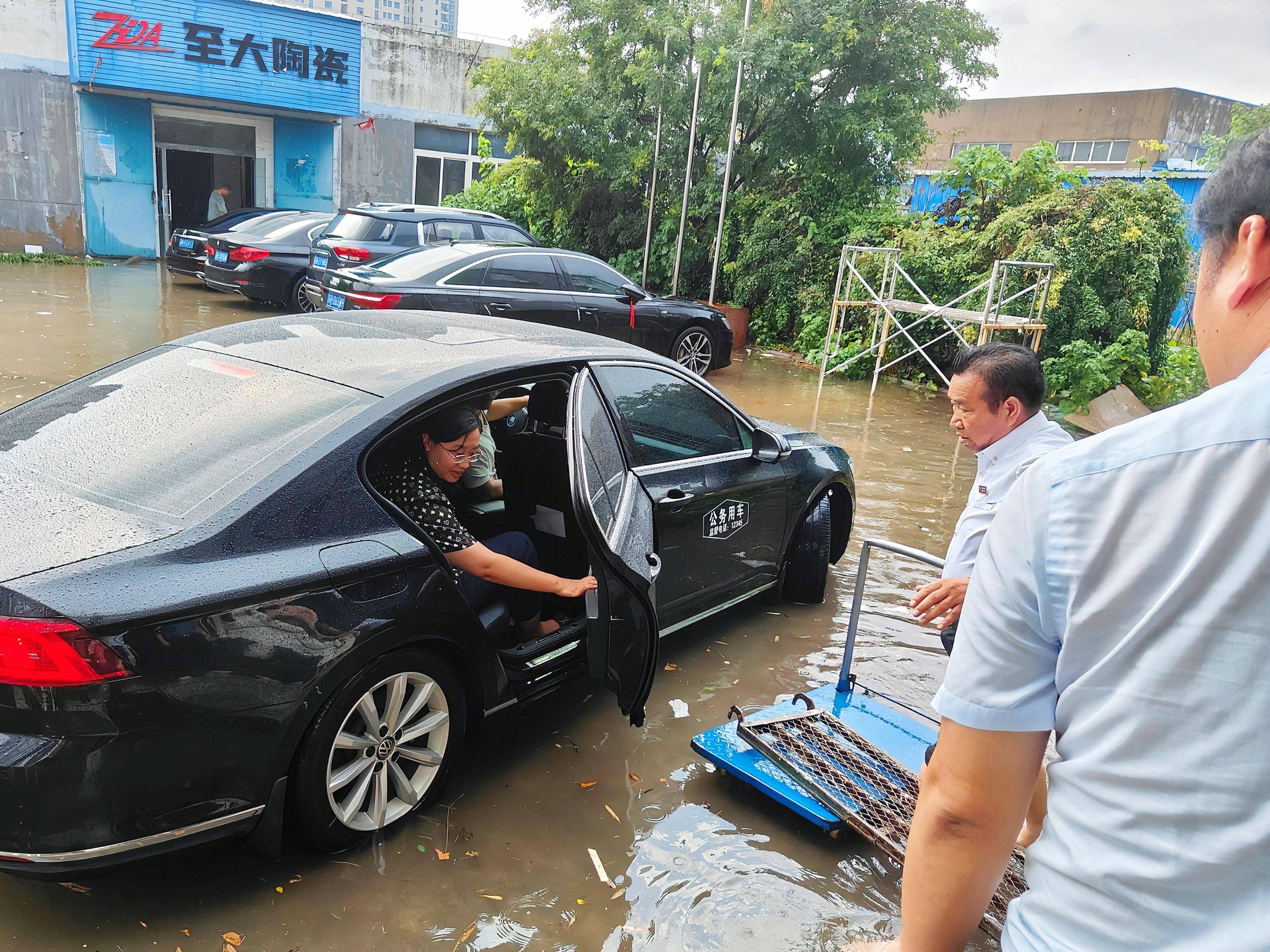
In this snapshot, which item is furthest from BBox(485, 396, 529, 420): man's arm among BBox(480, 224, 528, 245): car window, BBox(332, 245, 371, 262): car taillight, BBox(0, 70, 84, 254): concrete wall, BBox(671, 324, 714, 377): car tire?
BBox(0, 70, 84, 254): concrete wall

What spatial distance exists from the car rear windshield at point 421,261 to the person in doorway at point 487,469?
5.10 meters

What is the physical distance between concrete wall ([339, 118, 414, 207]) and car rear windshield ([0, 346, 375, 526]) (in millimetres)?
20510

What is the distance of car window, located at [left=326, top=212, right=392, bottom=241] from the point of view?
11.1 m

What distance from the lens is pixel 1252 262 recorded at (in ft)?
3.22

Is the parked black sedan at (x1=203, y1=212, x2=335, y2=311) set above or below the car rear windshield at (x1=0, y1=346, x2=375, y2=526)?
below

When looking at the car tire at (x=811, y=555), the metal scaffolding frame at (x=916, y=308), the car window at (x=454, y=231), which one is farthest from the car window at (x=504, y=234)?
the car tire at (x=811, y=555)

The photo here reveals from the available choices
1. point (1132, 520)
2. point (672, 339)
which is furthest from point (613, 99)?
point (1132, 520)

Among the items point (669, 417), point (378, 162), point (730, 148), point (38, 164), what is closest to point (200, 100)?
point (38, 164)

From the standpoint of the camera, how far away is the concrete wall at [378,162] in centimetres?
2205

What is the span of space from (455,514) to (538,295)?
6.75 meters

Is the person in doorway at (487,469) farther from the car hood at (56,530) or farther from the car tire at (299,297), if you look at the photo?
the car tire at (299,297)

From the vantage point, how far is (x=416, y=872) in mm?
2820

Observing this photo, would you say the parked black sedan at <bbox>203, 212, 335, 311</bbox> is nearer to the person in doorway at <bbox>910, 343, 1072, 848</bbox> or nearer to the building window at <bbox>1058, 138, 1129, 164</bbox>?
the person in doorway at <bbox>910, 343, 1072, 848</bbox>

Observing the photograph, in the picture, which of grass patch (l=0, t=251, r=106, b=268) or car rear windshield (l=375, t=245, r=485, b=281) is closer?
car rear windshield (l=375, t=245, r=485, b=281)
